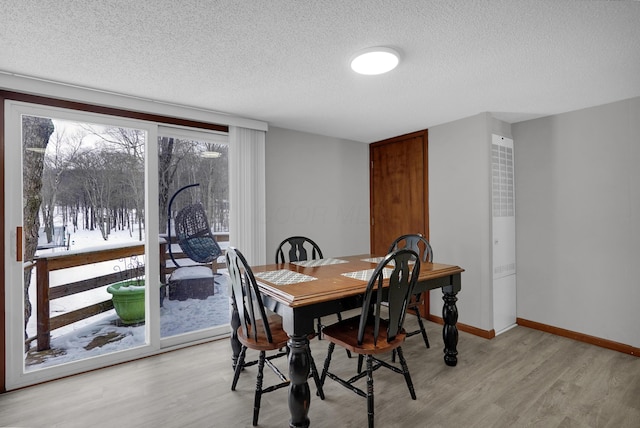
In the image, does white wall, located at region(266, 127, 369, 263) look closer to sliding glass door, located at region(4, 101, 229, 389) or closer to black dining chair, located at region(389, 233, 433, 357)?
sliding glass door, located at region(4, 101, 229, 389)

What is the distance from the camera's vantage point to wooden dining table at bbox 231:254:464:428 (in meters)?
1.78

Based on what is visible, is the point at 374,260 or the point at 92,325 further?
the point at 374,260

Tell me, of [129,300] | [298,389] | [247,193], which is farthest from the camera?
[247,193]

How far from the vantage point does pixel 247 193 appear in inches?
137

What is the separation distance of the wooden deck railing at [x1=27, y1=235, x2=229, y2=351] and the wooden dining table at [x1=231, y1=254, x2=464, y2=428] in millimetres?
1268

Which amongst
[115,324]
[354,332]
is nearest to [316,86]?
[354,332]

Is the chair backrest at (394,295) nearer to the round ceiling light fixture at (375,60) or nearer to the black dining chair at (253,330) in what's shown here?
the black dining chair at (253,330)

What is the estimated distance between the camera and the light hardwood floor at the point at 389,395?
2012mm

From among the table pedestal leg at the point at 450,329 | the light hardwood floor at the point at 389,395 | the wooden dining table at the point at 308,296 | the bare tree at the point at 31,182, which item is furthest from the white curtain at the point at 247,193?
the table pedestal leg at the point at 450,329

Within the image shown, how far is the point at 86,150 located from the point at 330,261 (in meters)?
2.34

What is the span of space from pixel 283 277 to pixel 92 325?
6.07 feet

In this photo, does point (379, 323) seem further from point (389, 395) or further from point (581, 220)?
point (581, 220)

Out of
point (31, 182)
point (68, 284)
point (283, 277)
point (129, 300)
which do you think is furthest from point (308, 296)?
point (31, 182)

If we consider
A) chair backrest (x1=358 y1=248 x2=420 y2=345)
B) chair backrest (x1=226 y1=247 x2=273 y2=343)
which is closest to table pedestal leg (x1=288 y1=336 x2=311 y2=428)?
chair backrest (x1=226 y1=247 x2=273 y2=343)
